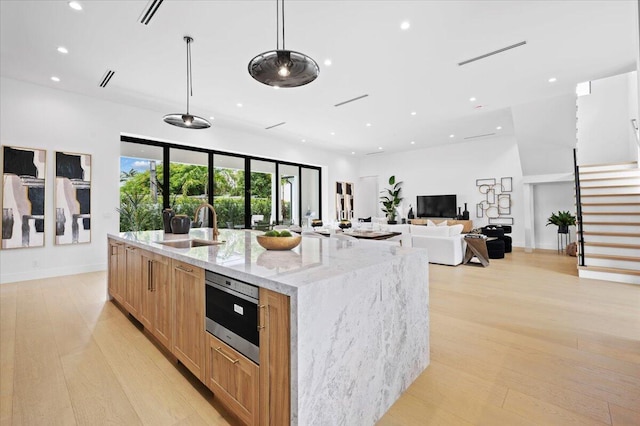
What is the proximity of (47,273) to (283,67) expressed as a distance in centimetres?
563

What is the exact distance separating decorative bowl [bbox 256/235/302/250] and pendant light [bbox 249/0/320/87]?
133cm

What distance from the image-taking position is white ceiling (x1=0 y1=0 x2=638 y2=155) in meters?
3.14

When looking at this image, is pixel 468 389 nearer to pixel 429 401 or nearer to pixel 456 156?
pixel 429 401

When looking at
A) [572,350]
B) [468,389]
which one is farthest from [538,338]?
[468,389]

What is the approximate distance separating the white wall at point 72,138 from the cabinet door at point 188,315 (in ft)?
15.4

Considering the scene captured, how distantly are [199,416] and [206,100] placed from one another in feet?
17.9

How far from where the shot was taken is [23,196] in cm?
474

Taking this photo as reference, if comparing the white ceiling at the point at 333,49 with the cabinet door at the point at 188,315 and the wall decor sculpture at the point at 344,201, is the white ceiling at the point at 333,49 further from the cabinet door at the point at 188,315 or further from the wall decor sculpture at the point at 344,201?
the wall decor sculpture at the point at 344,201

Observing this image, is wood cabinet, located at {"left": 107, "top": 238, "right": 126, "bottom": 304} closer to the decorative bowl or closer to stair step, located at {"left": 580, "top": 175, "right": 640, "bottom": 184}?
the decorative bowl

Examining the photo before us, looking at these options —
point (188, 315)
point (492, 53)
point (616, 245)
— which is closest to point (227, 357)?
point (188, 315)

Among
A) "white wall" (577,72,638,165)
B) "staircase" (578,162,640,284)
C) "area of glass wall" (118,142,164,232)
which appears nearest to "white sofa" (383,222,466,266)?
"staircase" (578,162,640,284)

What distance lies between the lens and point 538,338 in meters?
2.54

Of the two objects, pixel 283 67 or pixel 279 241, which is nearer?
pixel 279 241

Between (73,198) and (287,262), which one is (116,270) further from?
(73,198)
